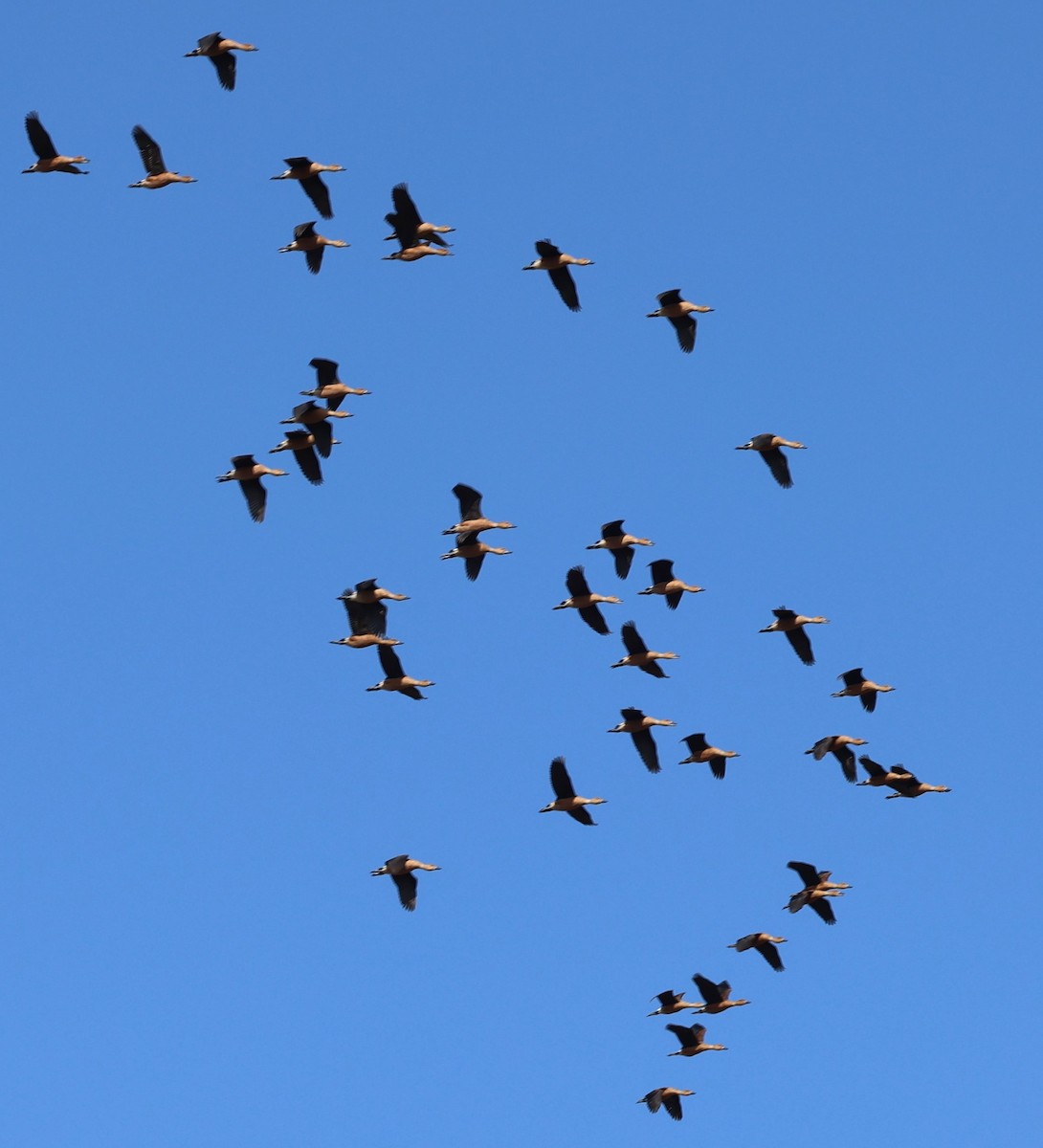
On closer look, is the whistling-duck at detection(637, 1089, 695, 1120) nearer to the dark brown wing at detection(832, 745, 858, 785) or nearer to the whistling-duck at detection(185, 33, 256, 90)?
the dark brown wing at detection(832, 745, 858, 785)

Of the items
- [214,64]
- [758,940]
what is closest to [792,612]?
[758,940]

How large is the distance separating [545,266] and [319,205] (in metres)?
4.60

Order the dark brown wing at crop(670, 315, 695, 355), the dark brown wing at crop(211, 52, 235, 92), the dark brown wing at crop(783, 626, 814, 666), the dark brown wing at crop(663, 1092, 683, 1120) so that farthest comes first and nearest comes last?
the dark brown wing at crop(783, 626, 814, 666) < the dark brown wing at crop(663, 1092, 683, 1120) < the dark brown wing at crop(670, 315, 695, 355) < the dark brown wing at crop(211, 52, 235, 92)

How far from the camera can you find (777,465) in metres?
59.1

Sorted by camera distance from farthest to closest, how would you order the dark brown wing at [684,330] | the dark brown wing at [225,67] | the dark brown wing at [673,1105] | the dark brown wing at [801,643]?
1. the dark brown wing at [801,643]
2. the dark brown wing at [673,1105]
3. the dark brown wing at [684,330]
4. the dark brown wing at [225,67]

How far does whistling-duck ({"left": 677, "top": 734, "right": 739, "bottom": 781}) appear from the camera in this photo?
6128cm

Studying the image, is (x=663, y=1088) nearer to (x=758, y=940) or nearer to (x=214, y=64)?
(x=758, y=940)

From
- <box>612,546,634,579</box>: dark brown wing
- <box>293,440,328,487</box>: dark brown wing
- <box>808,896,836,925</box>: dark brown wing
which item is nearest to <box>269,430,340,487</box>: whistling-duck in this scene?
<box>293,440,328,487</box>: dark brown wing

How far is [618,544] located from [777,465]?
355cm

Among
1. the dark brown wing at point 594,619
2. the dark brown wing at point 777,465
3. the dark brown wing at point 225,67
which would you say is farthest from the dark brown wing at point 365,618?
the dark brown wing at point 225,67

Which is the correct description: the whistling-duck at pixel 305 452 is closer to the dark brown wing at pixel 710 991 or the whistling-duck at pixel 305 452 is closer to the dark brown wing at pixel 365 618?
the dark brown wing at pixel 365 618

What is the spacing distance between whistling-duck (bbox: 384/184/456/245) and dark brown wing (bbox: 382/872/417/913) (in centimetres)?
1225

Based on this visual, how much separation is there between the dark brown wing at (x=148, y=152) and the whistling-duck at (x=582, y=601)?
11401 mm

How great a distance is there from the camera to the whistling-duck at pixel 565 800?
5903 cm
